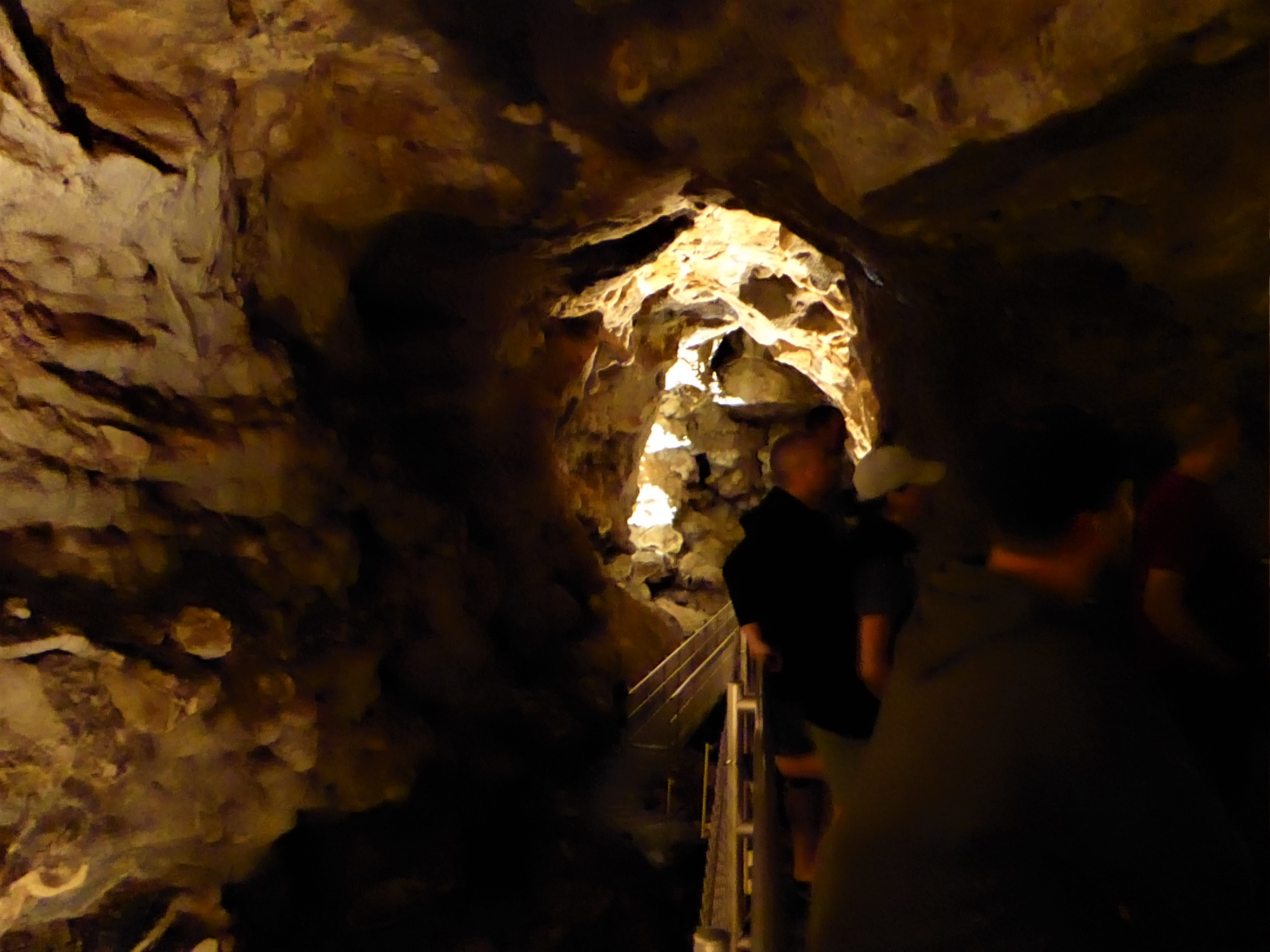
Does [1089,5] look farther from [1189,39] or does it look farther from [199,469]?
[199,469]

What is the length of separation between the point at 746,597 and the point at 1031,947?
152 cm

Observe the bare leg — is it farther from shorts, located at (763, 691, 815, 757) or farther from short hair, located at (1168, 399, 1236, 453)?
short hair, located at (1168, 399, 1236, 453)

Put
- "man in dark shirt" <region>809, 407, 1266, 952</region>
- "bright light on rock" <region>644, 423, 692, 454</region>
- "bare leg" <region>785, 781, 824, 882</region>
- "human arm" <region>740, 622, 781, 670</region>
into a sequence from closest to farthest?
"man in dark shirt" <region>809, 407, 1266, 952</region> < "human arm" <region>740, 622, 781, 670</region> < "bare leg" <region>785, 781, 824, 882</region> < "bright light on rock" <region>644, 423, 692, 454</region>

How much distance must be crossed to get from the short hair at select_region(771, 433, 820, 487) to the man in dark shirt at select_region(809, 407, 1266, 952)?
3.98ft

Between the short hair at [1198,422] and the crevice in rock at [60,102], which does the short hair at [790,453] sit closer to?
the short hair at [1198,422]

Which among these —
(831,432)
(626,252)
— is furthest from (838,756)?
(626,252)

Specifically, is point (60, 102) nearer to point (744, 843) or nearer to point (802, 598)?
point (802, 598)

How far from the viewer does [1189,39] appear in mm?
1728

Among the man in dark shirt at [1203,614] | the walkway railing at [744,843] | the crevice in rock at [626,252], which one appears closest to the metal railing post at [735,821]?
the walkway railing at [744,843]

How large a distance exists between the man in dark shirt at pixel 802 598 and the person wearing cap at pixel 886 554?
11cm

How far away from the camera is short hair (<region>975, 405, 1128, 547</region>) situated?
112cm

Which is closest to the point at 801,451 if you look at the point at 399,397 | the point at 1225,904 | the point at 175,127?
the point at 1225,904

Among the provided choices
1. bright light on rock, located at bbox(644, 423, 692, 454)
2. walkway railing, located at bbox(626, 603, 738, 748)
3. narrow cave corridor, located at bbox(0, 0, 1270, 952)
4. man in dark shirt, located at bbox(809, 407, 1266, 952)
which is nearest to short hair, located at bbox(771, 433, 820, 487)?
narrow cave corridor, located at bbox(0, 0, 1270, 952)

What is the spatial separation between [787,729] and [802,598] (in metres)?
0.74
